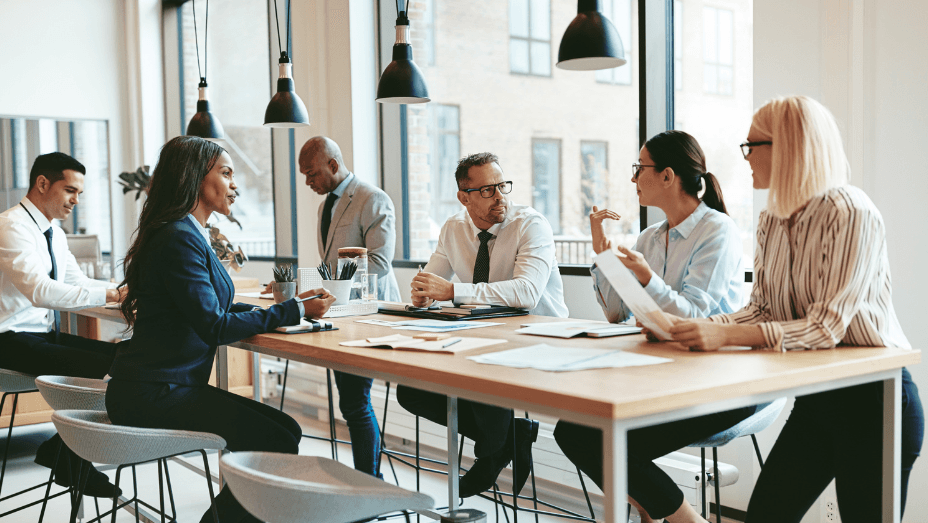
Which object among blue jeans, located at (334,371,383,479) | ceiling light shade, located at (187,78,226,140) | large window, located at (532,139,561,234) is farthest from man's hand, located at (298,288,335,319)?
ceiling light shade, located at (187,78,226,140)

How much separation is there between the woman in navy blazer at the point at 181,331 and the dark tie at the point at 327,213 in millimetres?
1635

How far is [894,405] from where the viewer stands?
5.47ft

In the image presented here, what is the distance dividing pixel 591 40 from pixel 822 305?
1011 millimetres

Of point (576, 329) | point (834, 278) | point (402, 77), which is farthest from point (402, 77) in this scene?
point (834, 278)

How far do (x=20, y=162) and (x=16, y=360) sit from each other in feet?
13.2

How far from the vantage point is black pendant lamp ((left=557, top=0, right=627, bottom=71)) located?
7.45 ft

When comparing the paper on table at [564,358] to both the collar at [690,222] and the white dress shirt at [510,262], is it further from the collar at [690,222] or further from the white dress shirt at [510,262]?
the white dress shirt at [510,262]

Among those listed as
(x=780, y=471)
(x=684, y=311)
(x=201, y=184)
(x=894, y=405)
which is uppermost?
(x=201, y=184)

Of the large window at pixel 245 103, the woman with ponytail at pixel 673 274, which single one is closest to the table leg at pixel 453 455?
the woman with ponytail at pixel 673 274

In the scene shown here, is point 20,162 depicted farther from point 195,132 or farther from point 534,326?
point 534,326

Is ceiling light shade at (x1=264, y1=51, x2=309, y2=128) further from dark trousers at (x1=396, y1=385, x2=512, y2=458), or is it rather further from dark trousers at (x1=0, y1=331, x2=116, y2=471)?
dark trousers at (x1=396, y1=385, x2=512, y2=458)

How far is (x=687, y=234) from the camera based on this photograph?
7.91ft

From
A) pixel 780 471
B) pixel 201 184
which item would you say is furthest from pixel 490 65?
pixel 780 471

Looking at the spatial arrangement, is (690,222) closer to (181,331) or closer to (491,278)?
(491,278)
